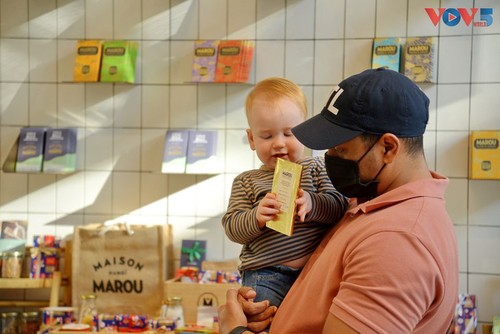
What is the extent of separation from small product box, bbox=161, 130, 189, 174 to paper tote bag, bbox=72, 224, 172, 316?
0.31 meters

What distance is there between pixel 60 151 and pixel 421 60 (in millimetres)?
1976

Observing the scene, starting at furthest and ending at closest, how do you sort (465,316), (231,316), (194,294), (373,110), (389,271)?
(194,294) < (465,316) < (231,316) < (373,110) < (389,271)

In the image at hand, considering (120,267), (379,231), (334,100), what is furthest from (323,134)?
(120,267)

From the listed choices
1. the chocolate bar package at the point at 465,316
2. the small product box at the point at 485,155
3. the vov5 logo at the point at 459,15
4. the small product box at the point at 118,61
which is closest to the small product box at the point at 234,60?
the small product box at the point at 118,61

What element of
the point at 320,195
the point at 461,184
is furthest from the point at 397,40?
the point at 320,195

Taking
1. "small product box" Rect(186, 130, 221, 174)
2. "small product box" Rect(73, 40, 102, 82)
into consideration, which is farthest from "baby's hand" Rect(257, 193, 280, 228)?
"small product box" Rect(73, 40, 102, 82)

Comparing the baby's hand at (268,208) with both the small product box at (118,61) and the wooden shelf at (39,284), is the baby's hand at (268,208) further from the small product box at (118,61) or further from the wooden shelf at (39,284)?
the wooden shelf at (39,284)

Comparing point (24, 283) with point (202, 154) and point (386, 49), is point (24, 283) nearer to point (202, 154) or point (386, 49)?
point (202, 154)

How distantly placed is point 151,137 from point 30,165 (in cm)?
67

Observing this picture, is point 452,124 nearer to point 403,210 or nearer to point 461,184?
point 461,184

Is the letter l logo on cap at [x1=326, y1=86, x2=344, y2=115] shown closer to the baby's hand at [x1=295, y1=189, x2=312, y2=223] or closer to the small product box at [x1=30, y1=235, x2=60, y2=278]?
the baby's hand at [x1=295, y1=189, x2=312, y2=223]

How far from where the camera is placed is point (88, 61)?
400cm

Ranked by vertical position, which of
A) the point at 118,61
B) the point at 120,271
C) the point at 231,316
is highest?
the point at 118,61

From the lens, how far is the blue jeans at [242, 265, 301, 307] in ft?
6.34
